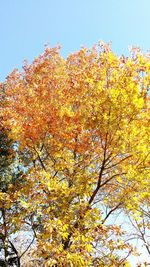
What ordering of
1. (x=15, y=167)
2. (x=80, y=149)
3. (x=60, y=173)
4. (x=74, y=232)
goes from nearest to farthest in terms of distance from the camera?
(x=74, y=232) → (x=80, y=149) → (x=60, y=173) → (x=15, y=167)

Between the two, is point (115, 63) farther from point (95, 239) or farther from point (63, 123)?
point (95, 239)

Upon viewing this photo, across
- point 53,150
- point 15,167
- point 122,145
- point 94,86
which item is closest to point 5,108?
point 15,167

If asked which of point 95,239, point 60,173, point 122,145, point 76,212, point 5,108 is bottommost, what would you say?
point 95,239

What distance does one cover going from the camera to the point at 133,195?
11867mm

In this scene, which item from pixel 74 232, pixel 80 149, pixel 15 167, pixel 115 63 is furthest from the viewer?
pixel 15 167

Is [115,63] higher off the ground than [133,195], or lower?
higher

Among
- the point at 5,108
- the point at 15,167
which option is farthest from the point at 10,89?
the point at 15,167

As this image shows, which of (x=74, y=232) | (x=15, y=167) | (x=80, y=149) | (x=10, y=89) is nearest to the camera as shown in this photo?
(x=74, y=232)

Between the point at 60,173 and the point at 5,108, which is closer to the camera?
the point at 60,173

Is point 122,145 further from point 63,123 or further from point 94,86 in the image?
point 63,123

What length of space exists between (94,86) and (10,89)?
908 cm

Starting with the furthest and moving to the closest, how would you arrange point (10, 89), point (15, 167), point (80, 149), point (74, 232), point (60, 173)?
point (10, 89), point (15, 167), point (60, 173), point (80, 149), point (74, 232)

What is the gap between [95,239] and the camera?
11.4 m

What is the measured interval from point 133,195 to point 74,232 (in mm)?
2558
